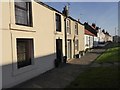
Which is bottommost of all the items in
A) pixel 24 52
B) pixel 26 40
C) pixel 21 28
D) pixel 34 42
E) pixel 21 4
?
pixel 24 52

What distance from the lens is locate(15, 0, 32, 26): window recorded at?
37.3ft

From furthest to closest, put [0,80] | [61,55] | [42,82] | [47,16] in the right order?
1. [61,55]
2. [47,16]
3. [42,82]
4. [0,80]

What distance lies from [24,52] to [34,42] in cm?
96

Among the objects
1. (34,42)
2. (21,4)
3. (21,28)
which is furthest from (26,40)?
(21,4)

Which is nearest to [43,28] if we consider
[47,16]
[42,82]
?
[47,16]

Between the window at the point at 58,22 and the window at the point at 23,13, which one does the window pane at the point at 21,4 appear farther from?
the window at the point at 58,22

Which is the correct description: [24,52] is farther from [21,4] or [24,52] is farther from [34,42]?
[21,4]

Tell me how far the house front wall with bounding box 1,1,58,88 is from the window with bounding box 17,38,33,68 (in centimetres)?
25

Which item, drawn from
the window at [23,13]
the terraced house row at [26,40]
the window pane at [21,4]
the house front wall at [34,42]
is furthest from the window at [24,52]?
the window pane at [21,4]

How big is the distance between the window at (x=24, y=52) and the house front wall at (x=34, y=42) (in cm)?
25

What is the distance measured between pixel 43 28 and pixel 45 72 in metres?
2.93

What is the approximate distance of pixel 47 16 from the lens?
51.4 feet

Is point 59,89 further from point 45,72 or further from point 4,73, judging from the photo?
point 45,72

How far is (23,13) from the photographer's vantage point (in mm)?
12141
